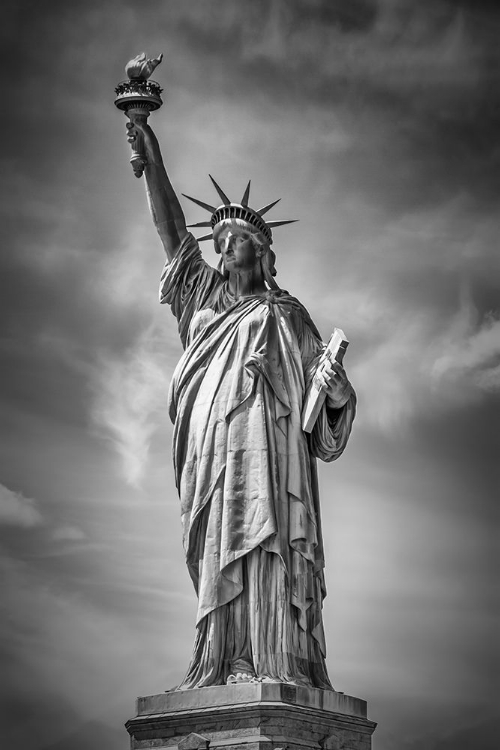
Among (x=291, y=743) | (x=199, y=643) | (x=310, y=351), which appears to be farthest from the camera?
(x=310, y=351)

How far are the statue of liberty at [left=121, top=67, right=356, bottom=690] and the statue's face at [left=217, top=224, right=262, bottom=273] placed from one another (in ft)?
0.03

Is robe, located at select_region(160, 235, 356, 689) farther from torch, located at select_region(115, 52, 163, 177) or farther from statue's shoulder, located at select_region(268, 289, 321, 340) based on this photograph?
torch, located at select_region(115, 52, 163, 177)

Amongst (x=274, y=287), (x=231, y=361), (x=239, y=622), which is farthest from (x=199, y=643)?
(x=274, y=287)

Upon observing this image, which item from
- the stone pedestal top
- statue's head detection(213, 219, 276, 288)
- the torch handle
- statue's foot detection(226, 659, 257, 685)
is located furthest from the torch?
the stone pedestal top

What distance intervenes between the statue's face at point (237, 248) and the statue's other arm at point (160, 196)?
0.52 metres

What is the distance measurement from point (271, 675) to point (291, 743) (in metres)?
0.68

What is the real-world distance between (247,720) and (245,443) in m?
2.64

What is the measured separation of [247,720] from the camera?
40.7 ft

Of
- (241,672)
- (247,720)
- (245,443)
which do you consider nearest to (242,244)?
(245,443)

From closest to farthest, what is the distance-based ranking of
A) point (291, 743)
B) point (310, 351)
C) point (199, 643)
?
point (291, 743) < point (199, 643) < point (310, 351)

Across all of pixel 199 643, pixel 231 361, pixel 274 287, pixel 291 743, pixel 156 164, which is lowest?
pixel 291 743

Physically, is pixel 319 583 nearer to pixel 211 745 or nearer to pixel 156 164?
pixel 211 745

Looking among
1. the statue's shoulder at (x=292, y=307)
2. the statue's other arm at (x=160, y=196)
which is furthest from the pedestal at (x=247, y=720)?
the statue's other arm at (x=160, y=196)

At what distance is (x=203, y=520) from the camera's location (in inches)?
535
